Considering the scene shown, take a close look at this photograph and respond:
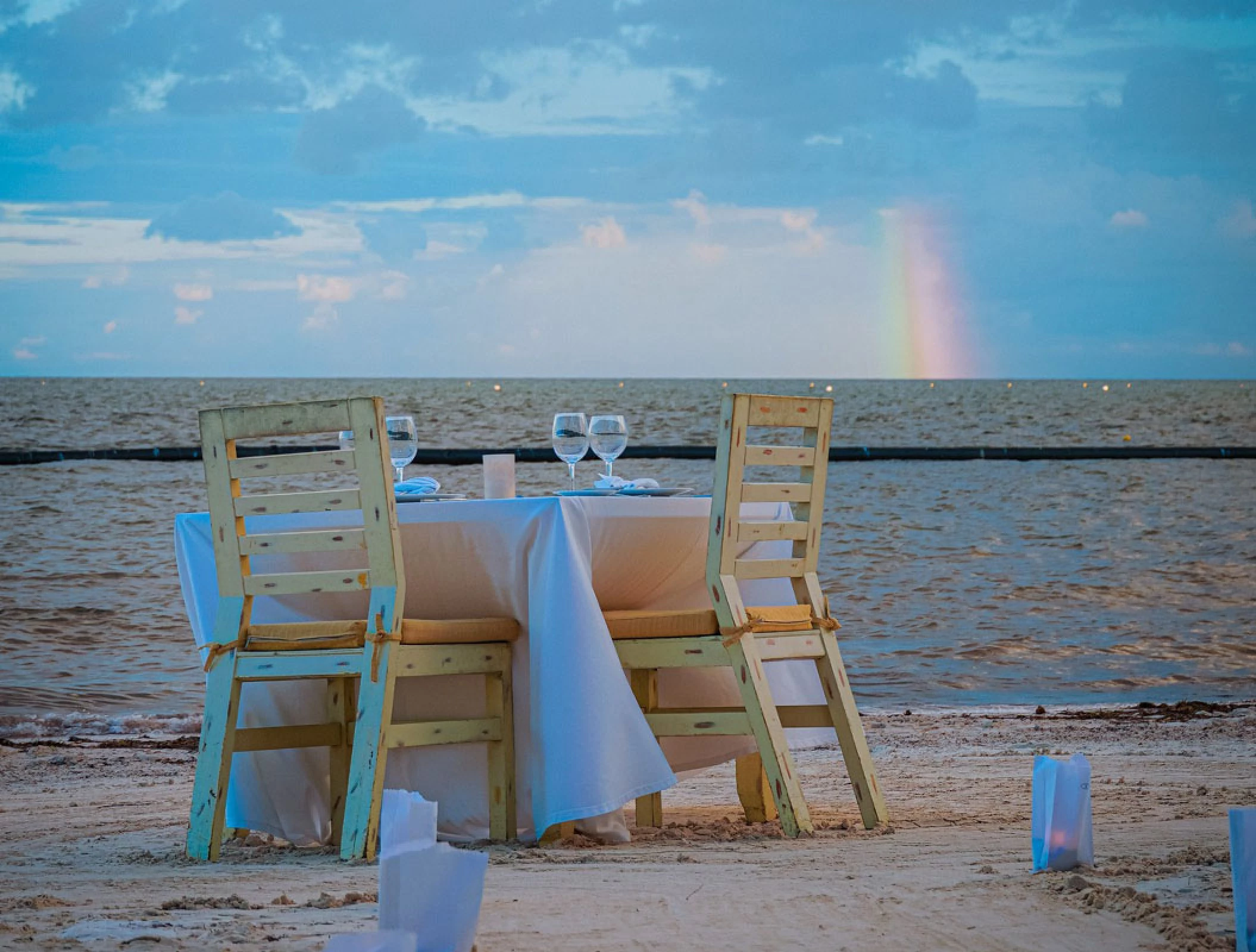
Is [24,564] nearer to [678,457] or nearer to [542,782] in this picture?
[542,782]

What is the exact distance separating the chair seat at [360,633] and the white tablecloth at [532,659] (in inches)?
2.7

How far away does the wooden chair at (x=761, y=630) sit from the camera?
9.72 ft

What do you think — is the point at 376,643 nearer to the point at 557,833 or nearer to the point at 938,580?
the point at 557,833

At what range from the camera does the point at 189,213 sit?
4403 centimetres

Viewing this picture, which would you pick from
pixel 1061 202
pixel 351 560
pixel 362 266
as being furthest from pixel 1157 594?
pixel 362 266

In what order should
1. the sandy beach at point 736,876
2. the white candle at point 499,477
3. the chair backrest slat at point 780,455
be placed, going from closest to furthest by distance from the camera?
the sandy beach at point 736,876
the chair backrest slat at point 780,455
the white candle at point 499,477

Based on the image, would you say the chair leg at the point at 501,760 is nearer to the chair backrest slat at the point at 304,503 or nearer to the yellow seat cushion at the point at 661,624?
the yellow seat cushion at the point at 661,624

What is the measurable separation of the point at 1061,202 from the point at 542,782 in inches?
1345

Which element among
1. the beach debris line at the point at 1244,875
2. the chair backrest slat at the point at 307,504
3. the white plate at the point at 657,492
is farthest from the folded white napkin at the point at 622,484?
the beach debris line at the point at 1244,875

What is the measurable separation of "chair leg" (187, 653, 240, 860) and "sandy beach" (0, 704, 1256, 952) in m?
0.07

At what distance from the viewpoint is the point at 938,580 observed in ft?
32.7

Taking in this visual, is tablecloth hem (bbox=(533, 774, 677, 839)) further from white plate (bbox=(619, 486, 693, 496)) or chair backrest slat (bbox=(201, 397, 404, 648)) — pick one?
white plate (bbox=(619, 486, 693, 496))

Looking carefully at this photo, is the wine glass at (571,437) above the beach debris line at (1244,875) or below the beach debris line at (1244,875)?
above

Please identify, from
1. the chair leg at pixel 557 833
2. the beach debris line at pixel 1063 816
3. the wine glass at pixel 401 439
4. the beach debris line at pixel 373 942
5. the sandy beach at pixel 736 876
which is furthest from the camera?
the wine glass at pixel 401 439
